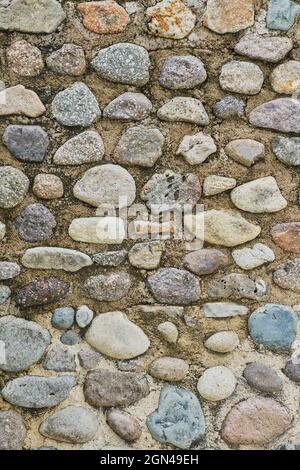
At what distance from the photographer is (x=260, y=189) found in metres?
1.92

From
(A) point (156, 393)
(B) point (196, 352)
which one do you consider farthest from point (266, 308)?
(A) point (156, 393)

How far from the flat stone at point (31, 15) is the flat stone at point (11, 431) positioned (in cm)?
109

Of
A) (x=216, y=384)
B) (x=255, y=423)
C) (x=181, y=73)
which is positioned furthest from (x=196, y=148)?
(x=255, y=423)

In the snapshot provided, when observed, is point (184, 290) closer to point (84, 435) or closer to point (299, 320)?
point (299, 320)

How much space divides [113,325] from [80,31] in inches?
33.5

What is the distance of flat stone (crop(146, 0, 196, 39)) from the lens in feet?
6.33

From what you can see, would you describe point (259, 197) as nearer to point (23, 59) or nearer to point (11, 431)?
point (23, 59)

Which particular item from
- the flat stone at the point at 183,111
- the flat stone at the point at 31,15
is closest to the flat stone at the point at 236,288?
the flat stone at the point at 183,111

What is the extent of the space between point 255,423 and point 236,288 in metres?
0.37

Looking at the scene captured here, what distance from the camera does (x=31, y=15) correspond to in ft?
6.25

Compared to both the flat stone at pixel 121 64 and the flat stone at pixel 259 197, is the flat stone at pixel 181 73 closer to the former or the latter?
the flat stone at pixel 121 64

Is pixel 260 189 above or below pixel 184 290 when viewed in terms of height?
above

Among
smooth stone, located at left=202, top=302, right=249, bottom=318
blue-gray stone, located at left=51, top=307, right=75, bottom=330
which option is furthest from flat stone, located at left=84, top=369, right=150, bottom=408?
smooth stone, located at left=202, top=302, right=249, bottom=318

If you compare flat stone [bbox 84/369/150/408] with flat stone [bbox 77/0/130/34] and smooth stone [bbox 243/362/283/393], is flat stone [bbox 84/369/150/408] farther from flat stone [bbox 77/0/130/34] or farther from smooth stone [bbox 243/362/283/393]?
flat stone [bbox 77/0/130/34]
